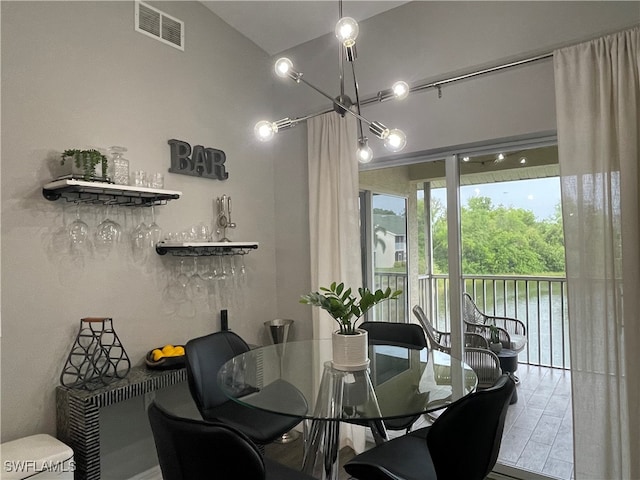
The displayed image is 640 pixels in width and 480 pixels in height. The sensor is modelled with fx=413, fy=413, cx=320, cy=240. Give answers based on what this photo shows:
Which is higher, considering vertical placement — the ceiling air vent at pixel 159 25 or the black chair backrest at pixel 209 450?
the ceiling air vent at pixel 159 25

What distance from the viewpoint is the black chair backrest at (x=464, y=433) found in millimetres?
1463

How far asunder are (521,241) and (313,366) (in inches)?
61.2

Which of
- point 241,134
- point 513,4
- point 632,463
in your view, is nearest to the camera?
point 632,463

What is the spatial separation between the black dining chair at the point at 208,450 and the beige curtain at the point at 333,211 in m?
1.89

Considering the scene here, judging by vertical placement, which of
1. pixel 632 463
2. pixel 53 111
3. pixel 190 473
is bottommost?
pixel 632 463

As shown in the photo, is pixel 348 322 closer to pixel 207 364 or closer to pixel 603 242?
pixel 207 364

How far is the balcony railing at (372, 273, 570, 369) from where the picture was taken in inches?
102

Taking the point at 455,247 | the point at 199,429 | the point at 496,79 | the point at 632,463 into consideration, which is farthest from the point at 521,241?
the point at 199,429

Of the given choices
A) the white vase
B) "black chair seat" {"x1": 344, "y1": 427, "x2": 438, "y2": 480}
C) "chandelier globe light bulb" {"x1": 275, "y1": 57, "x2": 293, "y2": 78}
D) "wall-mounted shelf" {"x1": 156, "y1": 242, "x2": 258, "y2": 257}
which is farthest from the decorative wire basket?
"chandelier globe light bulb" {"x1": 275, "y1": 57, "x2": 293, "y2": 78}

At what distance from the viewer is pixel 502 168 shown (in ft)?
8.79

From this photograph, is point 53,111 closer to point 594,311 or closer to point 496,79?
point 496,79

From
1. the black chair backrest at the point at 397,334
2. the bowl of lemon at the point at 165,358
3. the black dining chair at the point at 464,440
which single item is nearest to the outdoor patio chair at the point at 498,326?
the black chair backrest at the point at 397,334

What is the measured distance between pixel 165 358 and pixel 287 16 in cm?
255

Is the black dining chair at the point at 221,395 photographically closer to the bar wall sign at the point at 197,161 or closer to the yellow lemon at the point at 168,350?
the yellow lemon at the point at 168,350
